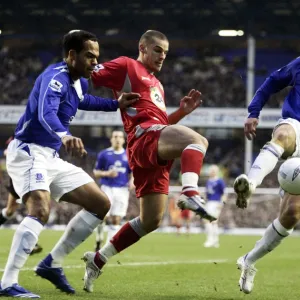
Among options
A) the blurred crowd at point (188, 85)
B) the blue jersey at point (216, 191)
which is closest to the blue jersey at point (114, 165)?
the blue jersey at point (216, 191)

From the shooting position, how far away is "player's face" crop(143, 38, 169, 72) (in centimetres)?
762

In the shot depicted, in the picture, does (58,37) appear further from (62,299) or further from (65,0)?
(62,299)

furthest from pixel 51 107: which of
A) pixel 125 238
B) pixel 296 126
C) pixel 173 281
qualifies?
pixel 173 281

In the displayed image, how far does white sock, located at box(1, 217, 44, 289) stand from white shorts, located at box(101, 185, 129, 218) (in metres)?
8.73

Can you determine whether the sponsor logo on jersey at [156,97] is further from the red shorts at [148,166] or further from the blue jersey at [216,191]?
the blue jersey at [216,191]

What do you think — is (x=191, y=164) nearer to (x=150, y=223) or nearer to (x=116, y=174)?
(x=150, y=223)

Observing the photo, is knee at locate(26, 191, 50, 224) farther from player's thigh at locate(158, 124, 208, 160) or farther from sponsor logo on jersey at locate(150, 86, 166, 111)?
sponsor logo on jersey at locate(150, 86, 166, 111)

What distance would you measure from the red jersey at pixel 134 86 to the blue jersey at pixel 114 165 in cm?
825

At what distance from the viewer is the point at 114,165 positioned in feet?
52.1

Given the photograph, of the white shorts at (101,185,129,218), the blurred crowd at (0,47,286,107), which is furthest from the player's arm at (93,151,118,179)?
the blurred crowd at (0,47,286,107)

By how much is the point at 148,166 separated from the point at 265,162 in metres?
1.22

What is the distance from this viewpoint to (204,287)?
27.2ft

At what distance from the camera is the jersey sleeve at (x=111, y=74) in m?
7.47

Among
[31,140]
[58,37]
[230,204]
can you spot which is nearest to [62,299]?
[31,140]
